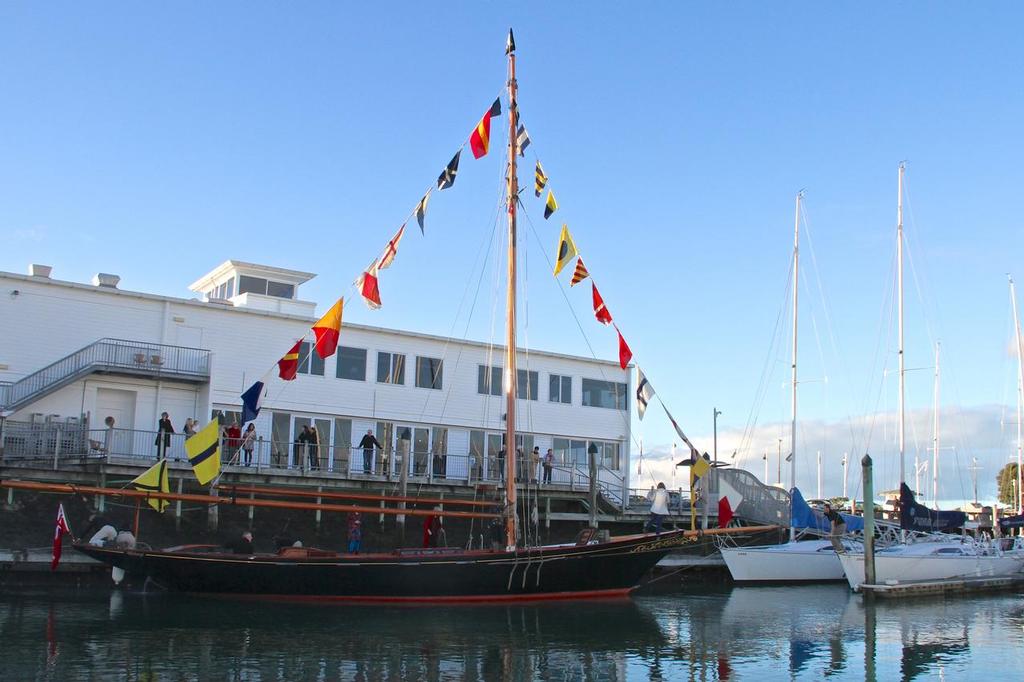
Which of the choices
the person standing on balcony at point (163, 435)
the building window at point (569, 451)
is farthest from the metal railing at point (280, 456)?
the building window at point (569, 451)

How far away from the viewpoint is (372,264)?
2825 centimetres

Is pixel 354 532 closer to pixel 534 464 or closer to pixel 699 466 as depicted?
pixel 534 464

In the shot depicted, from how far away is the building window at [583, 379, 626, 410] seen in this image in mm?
45812

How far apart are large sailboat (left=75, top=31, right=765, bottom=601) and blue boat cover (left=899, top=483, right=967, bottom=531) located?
12.9m

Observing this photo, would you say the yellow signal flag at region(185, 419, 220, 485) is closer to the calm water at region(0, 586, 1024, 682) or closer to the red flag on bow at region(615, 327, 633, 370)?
the calm water at region(0, 586, 1024, 682)

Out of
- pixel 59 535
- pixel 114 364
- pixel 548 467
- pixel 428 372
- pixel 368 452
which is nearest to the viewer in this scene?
pixel 59 535

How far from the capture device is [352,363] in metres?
39.9

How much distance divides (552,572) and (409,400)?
13.5 m

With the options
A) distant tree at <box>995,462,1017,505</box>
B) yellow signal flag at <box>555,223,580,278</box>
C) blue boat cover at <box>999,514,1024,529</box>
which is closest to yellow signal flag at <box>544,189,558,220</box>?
yellow signal flag at <box>555,223,580,278</box>

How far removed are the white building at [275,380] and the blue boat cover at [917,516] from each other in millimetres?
11572

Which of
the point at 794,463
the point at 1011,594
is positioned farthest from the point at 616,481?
the point at 1011,594

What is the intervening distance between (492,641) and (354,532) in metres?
10.5

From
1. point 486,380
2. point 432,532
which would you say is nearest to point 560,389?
point 486,380

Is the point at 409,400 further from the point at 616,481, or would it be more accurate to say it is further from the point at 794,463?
the point at 794,463
